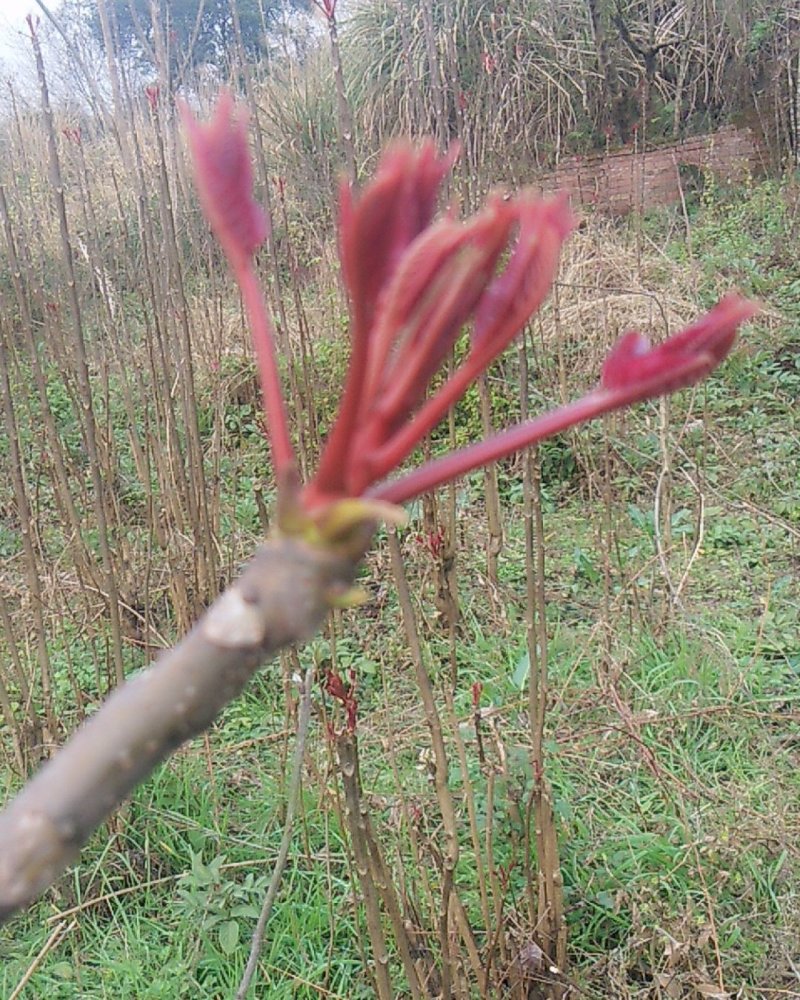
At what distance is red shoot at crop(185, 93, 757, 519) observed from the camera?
0.25m

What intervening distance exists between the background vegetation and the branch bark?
0.77 m

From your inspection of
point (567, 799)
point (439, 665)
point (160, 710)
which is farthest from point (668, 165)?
point (160, 710)

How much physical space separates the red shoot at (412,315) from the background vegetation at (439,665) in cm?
71

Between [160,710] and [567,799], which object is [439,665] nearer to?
[567,799]

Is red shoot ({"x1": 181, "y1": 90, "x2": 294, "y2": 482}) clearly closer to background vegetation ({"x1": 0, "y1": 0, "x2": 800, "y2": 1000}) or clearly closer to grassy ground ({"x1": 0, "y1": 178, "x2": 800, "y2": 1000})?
background vegetation ({"x1": 0, "y1": 0, "x2": 800, "y2": 1000})

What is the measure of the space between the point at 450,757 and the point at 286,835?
0.97 meters

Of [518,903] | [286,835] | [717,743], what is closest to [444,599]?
[717,743]

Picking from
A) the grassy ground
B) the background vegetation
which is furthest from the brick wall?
the grassy ground

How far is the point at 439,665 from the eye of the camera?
2.27 m

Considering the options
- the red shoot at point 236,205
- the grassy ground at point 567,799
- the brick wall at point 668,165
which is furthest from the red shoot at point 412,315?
the brick wall at point 668,165

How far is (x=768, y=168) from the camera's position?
245 inches

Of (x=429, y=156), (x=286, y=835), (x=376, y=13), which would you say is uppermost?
(x=376, y=13)

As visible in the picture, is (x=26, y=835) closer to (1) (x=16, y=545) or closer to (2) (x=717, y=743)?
(2) (x=717, y=743)

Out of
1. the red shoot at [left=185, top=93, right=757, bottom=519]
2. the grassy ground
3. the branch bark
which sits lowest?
the grassy ground
